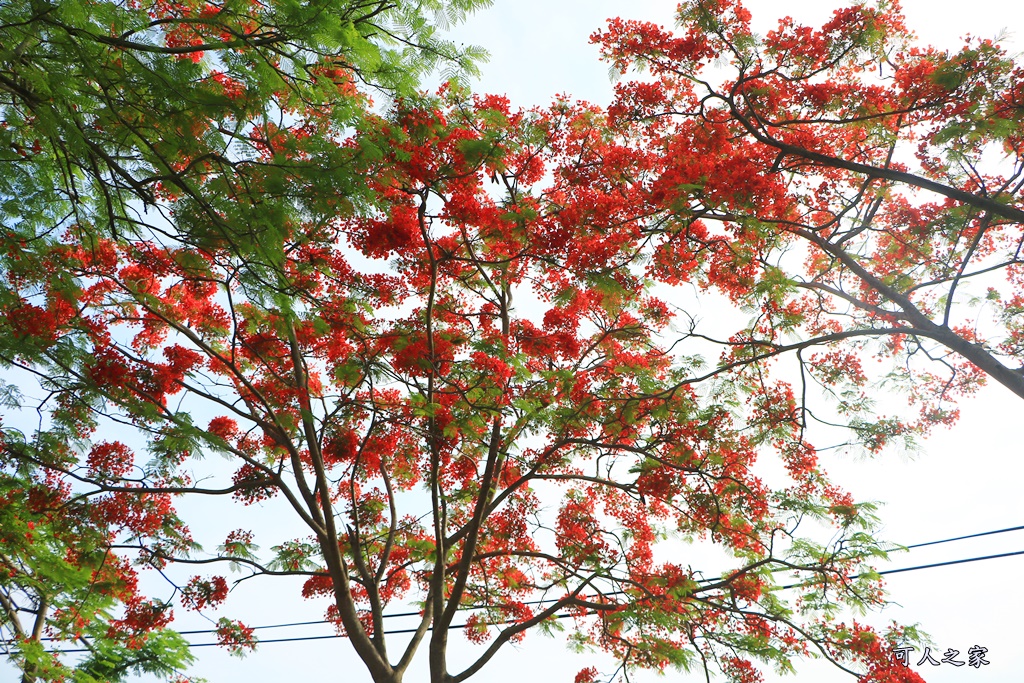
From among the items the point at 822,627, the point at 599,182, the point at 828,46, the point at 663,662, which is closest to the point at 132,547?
the point at 663,662

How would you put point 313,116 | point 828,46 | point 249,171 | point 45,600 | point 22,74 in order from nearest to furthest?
point 22,74 → point 249,171 → point 313,116 → point 828,46 → point 45,600

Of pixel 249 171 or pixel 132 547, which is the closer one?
pixel 249 171

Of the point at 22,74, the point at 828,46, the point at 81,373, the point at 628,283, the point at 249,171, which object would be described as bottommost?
the point at 22,74

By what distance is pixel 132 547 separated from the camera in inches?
320

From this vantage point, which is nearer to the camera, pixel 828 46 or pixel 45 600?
pixel 828 46

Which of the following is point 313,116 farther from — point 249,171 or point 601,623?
point 601,623

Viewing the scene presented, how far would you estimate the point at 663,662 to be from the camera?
7.73 meters

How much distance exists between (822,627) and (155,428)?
23.7 feet

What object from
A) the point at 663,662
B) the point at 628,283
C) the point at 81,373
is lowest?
the point at 663,662

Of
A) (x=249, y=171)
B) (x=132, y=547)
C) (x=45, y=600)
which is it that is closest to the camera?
(x=249, y=171)

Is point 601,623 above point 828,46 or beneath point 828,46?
beneath

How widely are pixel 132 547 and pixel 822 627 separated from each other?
7683mm

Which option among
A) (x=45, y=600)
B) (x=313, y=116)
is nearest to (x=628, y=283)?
(x=313, y=116)

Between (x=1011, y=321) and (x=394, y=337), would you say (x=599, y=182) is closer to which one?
(x=394, y=337)
